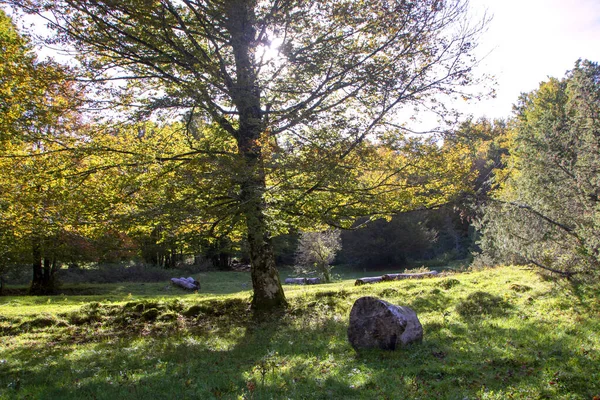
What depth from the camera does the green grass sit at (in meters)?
5.93

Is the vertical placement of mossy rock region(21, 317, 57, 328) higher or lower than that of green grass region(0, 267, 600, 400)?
higher

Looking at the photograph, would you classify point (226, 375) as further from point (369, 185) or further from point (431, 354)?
point (369, 185)

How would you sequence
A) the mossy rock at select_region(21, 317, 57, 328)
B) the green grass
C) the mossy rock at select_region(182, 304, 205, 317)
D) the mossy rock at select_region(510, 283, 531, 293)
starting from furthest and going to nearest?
1. the mossy rock at select_region(182, 304, 205, 317)
2. the mossy rock at select_region(21, 317, 57, 328)
3. the mossy rock at select_region(510, 283, 531, 293)
4. the green grass

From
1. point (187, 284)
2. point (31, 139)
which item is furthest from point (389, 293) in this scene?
point (187, 284)

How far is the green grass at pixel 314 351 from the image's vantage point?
593 cm

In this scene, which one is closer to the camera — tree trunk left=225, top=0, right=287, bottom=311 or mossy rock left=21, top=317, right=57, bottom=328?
tree trunk left=225, top=0, right=287, bottom=311

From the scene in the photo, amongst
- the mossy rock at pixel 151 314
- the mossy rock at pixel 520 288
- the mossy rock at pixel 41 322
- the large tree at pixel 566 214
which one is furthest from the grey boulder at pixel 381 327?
the mossy rock at pixel 41 322

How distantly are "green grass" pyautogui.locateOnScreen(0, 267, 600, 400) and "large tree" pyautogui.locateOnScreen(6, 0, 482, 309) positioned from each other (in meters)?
2.94

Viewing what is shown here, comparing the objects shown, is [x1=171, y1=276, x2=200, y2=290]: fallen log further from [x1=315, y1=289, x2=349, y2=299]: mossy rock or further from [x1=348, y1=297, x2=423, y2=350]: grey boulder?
[x1=348, y1=297, x2=423, y2=350]: grey boulder

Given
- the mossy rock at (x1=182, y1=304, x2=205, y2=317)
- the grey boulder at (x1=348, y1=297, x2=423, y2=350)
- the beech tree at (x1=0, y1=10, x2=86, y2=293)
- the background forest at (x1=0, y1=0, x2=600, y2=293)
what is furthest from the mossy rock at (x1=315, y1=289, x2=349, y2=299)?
the beech tree at (x1=0, y1=10, x2=86, y2=293)

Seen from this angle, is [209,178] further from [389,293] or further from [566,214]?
[566,214]

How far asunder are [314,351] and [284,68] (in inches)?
278

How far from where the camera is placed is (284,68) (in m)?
11.1

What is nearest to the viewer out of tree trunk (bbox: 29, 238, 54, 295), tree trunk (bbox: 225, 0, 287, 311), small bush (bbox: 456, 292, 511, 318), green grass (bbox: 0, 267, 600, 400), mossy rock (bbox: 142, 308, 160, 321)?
green grass (bbox: 0, 267, 600, 400)
